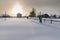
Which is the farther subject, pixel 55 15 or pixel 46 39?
pixel 55 15

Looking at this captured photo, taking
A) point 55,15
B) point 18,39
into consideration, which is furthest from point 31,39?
point 55,15

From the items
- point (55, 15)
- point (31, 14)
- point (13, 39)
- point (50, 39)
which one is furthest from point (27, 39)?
point (31, 14)

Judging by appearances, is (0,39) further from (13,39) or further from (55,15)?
(55,15)

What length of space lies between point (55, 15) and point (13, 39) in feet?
153

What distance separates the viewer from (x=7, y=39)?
7.31 m

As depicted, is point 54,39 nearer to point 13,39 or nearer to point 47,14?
point 13,39

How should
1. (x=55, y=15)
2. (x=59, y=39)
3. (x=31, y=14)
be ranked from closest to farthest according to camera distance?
(x=59, y=39) < (x=55, y=15) < (x=31, y=14)

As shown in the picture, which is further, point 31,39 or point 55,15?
point 55,15

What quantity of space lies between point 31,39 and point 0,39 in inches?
60.3

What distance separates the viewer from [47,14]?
5603 centimetres

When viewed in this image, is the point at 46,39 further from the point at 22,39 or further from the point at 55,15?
the point at 55,15

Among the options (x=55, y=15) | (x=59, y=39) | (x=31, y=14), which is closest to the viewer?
(x=59, y=39)

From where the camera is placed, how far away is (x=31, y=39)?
24.4ft

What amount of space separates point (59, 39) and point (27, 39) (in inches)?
61.9
